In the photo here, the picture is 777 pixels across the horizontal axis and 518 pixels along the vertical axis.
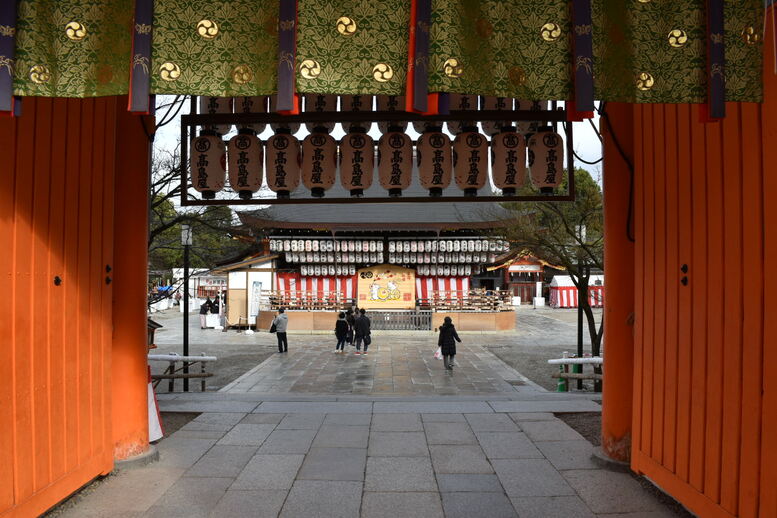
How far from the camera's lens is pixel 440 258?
25219 mm

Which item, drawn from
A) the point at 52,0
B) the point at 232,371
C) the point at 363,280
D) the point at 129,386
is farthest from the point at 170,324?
the point at 52,0

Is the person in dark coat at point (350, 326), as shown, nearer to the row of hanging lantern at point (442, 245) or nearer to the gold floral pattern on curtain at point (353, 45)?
the row of hanging lantern at point (442, 245)

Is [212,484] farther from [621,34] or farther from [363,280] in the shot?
[363,280]

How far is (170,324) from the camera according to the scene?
86.5 ft

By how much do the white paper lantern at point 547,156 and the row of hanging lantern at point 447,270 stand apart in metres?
20.0

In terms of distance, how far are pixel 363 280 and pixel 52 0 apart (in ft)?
74.2

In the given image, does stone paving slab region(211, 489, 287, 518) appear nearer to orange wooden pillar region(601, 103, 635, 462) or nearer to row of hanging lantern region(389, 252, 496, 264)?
orange wooden pillar region(601, 103, 635, 462)

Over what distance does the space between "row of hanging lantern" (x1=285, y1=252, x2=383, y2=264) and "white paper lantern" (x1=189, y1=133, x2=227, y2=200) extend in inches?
750

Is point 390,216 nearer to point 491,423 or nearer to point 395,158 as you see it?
point 491,423

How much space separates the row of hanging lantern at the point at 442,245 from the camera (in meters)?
24.9

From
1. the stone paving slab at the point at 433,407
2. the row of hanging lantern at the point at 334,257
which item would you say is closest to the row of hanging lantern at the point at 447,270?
the row of hanging lantern at the point at 334,257

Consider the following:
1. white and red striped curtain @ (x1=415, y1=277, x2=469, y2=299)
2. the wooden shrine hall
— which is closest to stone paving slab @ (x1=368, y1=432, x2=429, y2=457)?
the wooden shrine hall

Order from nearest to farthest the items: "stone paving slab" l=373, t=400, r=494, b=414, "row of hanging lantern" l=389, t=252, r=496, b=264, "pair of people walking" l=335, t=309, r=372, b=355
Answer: "stone paving slab" l=373, t=400, r=494, b=414 → "pair of people walking" l=335, t=309, r=372, b=355 → "row of hanging lantern" l=389, t=252, r=496, b=264

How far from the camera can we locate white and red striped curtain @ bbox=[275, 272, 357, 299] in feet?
83.3
